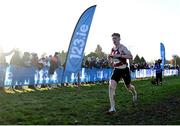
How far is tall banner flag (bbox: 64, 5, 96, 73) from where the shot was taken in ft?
73.3

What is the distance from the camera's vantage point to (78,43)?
22.6m

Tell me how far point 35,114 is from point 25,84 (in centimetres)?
1315

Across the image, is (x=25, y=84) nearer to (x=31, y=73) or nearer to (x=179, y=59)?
(x=31, y=73)

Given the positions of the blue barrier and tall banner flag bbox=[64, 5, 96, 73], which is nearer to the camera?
tall banner flag bbox=[64, 5, 96, 73]

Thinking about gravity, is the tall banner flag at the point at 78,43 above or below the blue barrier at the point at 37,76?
above

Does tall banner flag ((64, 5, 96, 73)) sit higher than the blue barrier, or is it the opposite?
tall banner flag ((64, 5, 96, 73))

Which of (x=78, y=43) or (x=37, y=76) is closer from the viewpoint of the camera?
(x=78, y=43)

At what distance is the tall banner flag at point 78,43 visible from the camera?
22.3 m

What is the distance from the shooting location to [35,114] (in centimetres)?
1133

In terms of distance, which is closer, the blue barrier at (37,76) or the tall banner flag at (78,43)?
the tall banner flag at (78,43)

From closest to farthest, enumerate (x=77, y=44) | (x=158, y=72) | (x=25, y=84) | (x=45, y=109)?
(x=45, y=109)
(x=77, y=44)
(x=25, y=84)
(x=158, y=72)

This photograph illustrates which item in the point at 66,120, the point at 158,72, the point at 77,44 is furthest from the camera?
the point at 158,72

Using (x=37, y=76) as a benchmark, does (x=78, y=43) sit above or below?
above

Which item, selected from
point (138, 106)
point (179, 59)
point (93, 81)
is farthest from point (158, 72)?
point (179, 59)
